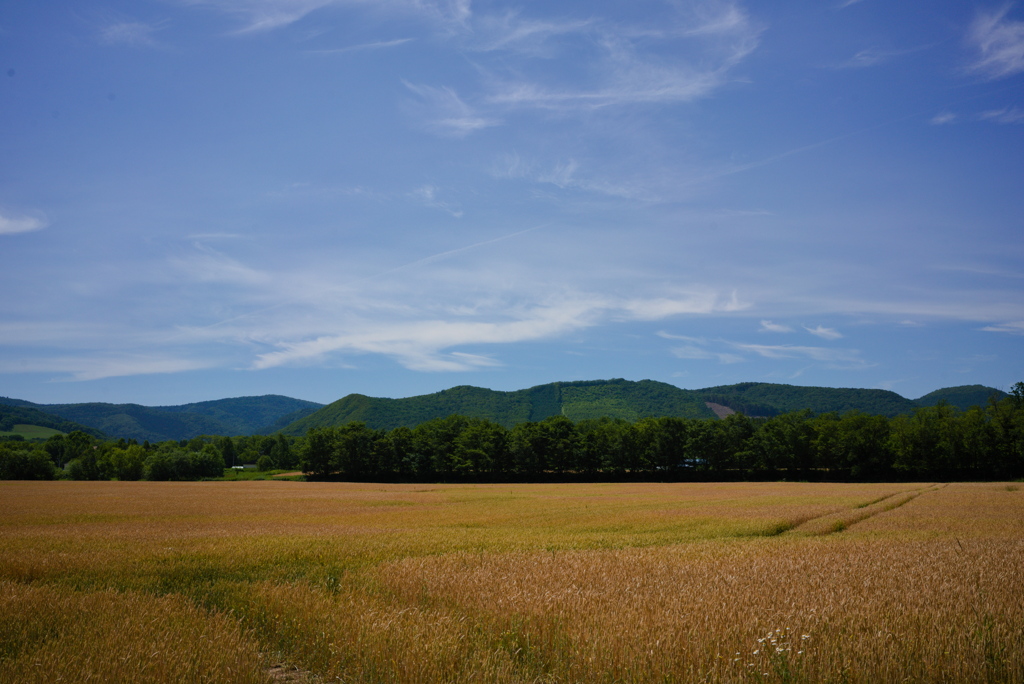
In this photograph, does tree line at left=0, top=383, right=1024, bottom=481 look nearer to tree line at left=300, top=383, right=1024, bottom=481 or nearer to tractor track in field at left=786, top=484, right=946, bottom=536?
tree line at left=300, top=383, right=1024, bottom=481

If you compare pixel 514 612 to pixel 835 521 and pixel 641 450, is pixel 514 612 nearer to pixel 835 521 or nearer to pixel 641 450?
pixel 835 521

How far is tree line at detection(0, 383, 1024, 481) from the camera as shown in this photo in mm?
91438

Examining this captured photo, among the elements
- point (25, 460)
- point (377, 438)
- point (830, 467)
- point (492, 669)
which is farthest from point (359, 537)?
point (25, 460)

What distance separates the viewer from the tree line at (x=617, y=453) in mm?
91438

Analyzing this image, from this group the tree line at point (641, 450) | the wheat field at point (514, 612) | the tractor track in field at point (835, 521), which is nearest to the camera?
the wheat field at point (514, 612)

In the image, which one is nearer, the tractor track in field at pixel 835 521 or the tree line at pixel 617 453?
the tractor track in field at pixel 835 521

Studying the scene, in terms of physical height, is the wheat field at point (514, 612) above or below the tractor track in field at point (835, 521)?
above

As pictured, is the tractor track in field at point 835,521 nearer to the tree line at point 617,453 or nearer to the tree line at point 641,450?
the tree line at point 617,453

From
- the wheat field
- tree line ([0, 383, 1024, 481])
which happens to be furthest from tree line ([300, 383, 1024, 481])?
the wheat field

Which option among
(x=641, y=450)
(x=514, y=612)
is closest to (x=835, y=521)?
(x=514, y=612)

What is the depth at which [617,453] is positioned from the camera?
10825 centimetres

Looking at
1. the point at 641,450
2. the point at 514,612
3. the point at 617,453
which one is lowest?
the point at 617,453

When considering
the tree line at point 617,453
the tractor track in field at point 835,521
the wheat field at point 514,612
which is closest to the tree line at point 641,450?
the tree line at point 617,453

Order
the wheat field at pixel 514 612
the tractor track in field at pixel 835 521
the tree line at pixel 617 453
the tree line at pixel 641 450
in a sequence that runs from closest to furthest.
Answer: the wheat field at pixel 514 612 → the tractor track in field at pixel 835 521 → the tree line at pixel 617 453 → the tree line at pixel 641 450
